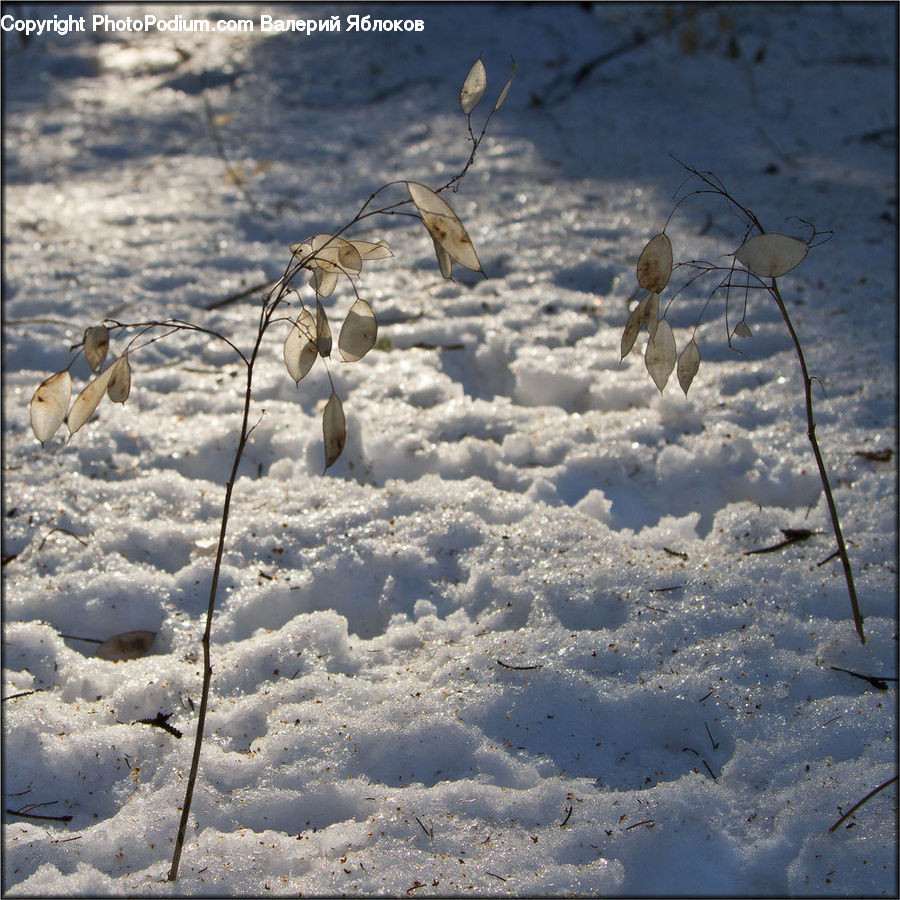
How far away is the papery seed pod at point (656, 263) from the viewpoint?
119 centimetres

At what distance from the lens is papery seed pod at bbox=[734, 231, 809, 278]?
119 centimetres

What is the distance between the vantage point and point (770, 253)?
1.20 metres

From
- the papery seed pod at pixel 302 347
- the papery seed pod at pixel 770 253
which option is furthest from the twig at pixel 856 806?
the papery seed pod at pixel 302 347

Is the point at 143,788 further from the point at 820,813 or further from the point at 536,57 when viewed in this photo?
the point at 536,57

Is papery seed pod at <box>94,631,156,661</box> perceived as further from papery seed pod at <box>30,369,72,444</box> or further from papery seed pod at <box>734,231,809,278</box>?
papery seed pod at <box>734,231,809,278</box>

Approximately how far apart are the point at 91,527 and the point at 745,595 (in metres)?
1.42

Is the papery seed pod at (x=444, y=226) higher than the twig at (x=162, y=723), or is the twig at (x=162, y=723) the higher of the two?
the papery seed pod at (x=444, y=226)

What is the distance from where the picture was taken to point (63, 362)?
257 centimetres

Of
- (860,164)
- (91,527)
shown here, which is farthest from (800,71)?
(91,527)

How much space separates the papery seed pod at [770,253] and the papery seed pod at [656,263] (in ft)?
0.32

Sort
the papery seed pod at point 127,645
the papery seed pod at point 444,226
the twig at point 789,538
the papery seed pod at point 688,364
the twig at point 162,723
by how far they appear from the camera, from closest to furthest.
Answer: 1. the papery seed pod at point 444,226
2. the papery seed pod at point 688,364
3. the twig at point 162,723
4. the papery seed pod at point 127,645
5. the twig at point 789,538

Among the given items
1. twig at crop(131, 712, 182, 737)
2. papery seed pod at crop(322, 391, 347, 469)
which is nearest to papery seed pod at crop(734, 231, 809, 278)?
papery seed pod at crop(322, 391, 347, 469)

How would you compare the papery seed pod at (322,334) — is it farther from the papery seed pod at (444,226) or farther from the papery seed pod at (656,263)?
the papery seed pod at (656,263)

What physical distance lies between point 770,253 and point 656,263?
0.52ft
